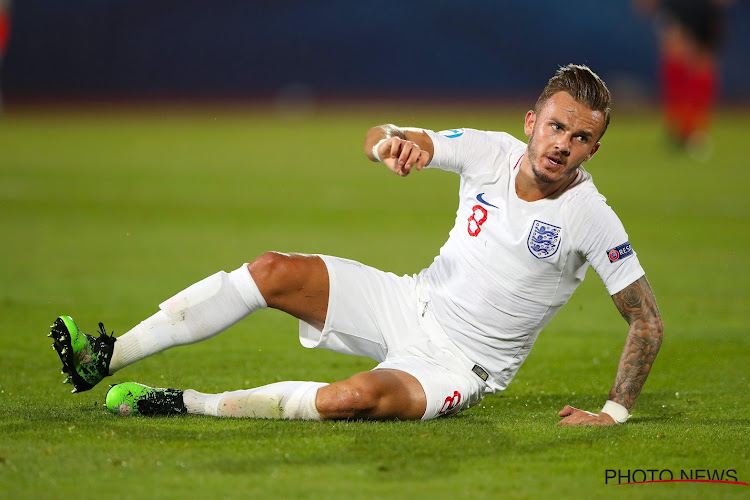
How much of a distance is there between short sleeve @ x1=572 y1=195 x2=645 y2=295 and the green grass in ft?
1.96

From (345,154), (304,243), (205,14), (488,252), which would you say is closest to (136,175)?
(345,154)

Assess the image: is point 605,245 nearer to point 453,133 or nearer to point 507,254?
point 507,254

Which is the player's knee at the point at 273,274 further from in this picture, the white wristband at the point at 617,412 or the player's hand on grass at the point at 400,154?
the white wristband at the point at 617,412

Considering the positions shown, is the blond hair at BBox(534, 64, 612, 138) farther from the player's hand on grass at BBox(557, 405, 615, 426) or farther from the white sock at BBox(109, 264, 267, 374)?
the white sock at BBox(109, 264, 267, 374)

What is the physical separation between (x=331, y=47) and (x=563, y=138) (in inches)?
1026

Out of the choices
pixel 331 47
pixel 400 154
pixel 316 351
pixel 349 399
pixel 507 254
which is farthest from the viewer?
pixel 331 47

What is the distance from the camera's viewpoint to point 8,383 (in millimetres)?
5000

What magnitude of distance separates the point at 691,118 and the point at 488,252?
16.0 meters

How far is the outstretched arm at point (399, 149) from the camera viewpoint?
3924 mm

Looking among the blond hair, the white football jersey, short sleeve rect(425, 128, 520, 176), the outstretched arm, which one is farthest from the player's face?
the outstretched arm

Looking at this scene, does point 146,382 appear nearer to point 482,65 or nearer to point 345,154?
point 345,154

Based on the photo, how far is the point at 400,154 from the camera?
12.9 feet

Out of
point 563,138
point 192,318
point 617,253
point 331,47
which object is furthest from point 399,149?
point 331,47

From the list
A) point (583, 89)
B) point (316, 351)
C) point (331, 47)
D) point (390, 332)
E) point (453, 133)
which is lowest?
point (316, 351)
